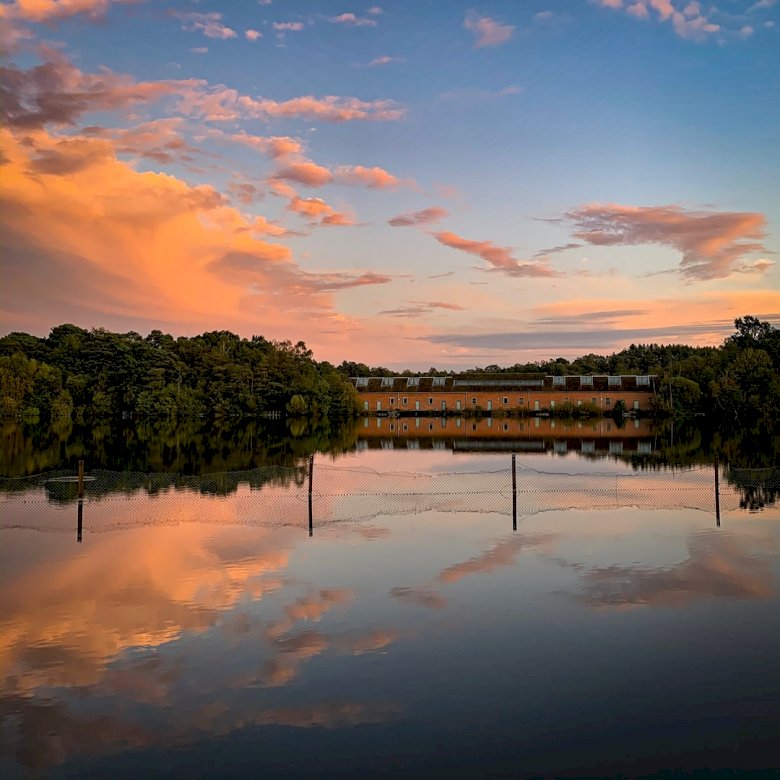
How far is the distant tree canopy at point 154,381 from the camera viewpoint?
272 ft

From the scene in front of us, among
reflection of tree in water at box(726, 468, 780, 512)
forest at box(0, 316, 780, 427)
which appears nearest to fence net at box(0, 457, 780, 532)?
reflection of tree in water at box(726, 468, 780, 512)

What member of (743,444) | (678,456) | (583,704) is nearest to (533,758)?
(583,704)

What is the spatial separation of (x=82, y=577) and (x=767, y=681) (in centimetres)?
1073

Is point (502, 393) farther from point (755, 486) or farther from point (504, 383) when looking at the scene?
point (755, 486)

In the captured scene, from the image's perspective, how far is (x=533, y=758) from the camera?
265 inches

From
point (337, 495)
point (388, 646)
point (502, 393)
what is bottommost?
point (388, 646)

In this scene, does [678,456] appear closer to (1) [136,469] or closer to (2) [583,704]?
(1) [136,469]

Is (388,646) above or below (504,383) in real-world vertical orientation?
below

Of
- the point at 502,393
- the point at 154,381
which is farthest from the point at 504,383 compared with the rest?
the point at 154,381

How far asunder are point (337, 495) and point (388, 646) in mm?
13059

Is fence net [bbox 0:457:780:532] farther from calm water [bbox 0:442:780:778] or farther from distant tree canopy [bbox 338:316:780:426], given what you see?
distant tree canopy [bbox 338:316:780:426]

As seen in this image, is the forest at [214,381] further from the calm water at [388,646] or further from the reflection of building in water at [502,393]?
the calm water at [388,646]

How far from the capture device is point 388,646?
934 cm

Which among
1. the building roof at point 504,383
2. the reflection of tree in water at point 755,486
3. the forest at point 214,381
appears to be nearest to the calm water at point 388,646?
the reflection of tree in water at point 755,486
